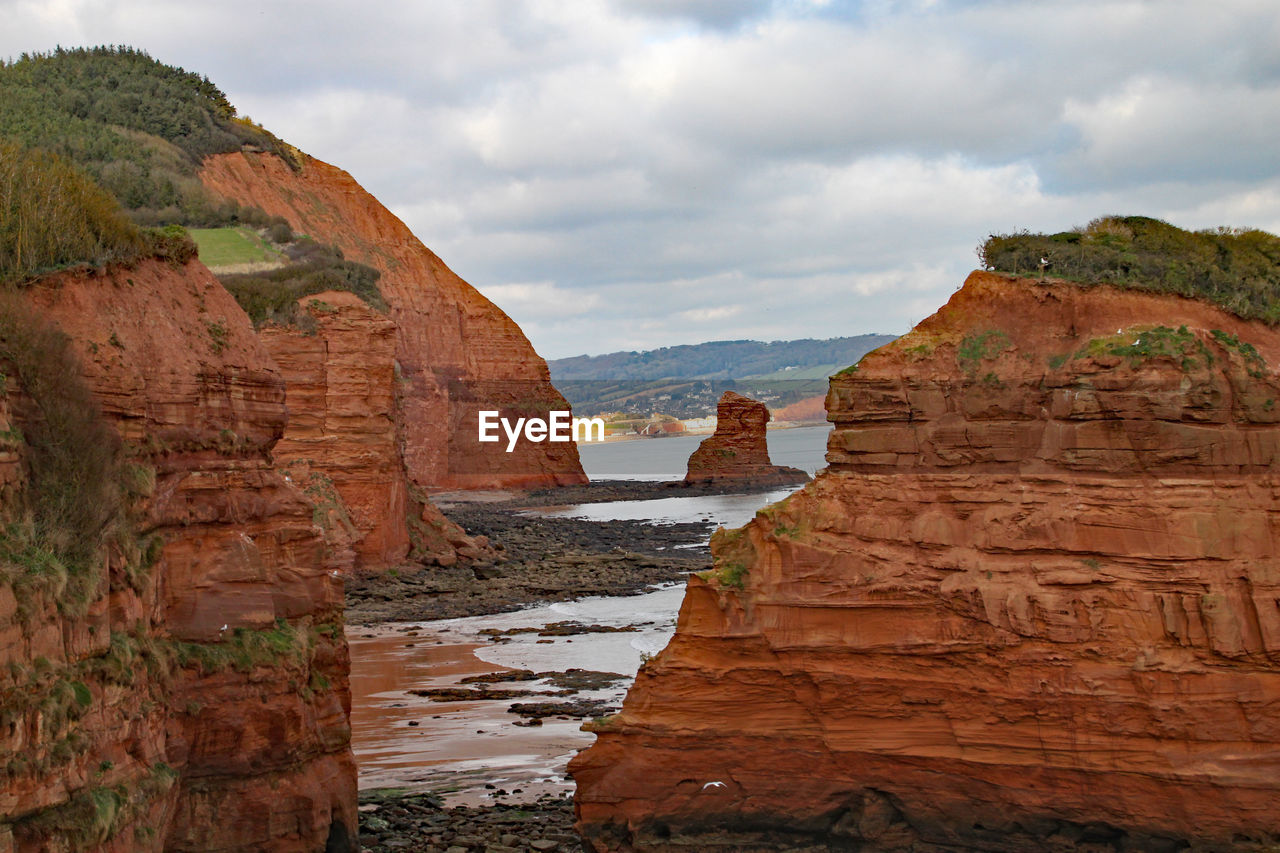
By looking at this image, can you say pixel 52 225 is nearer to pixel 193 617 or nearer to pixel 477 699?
pixel 193 617

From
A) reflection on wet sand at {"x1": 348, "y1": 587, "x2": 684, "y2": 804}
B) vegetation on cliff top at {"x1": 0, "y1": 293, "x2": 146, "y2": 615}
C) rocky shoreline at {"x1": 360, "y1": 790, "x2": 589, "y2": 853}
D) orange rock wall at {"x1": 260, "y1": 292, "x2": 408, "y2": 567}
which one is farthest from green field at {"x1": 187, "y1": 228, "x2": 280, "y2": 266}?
vegetation on cliff top at {"x1": 0, "y1": 293, "x2": 146, "y2": 615}

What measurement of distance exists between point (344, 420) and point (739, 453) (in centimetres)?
5688

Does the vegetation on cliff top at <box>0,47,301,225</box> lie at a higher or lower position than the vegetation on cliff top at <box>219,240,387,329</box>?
higher

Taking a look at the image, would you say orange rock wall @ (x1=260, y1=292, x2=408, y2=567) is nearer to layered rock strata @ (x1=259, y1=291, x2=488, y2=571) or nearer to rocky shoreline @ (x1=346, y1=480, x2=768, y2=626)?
layered rock strata @ (x1=259, y1=291, x2=488, y2=571)

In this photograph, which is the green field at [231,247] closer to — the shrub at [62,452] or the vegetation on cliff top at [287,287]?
the vegetation on cliff top at [287,287]

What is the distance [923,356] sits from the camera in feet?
46.5

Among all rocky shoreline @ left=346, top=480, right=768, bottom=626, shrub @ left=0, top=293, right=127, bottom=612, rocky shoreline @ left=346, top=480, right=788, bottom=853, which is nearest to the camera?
shrub @ left=0, top=293, right=127, bottom=612

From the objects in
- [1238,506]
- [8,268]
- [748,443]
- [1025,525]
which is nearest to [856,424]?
[1025,525]

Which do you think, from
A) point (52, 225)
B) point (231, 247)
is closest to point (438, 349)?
point (231, 247)

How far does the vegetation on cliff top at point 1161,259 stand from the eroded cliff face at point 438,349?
68.3 m

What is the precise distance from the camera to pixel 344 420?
1448 inches

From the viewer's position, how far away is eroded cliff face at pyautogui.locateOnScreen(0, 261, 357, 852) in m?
10.3

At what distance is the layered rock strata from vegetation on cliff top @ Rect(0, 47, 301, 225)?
17.0m

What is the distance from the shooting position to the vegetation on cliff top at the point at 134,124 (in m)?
57.8
